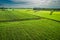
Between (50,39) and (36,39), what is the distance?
2.74ft

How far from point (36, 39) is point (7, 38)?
1.79 meters

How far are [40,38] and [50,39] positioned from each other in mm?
627

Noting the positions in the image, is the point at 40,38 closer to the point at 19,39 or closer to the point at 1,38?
the point at 19,39

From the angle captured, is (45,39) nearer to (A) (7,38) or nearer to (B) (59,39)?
(B) (59,39)

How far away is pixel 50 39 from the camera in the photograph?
7.49 m

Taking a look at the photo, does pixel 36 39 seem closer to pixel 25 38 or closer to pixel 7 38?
pixel 25 38

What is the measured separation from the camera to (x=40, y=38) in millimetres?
7738

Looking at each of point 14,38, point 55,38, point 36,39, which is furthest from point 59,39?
point 14,38

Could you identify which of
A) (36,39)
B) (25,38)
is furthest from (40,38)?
(25,38)

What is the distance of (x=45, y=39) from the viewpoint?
7.49m

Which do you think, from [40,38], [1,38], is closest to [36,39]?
[40,38]

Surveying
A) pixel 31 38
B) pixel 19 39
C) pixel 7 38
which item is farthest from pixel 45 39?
pixel 7 38

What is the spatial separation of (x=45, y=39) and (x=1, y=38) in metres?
2.68

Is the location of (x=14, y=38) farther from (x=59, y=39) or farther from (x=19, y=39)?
(x=59, y=39)
